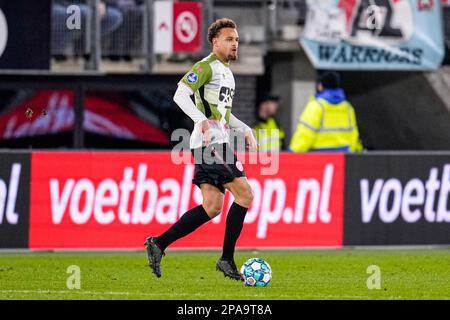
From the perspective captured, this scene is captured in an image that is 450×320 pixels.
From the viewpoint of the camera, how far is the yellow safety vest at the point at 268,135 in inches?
800

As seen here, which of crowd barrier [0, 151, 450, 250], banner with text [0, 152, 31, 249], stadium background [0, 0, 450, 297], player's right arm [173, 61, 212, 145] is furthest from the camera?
stadium background [0, 0, 450, 297]

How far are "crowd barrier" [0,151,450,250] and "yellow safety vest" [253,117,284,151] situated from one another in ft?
9.06

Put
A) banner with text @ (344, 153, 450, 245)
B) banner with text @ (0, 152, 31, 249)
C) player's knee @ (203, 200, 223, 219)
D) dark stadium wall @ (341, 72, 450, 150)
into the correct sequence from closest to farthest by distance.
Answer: player's knee @ (203, 200, 223, 219), banner with text @ (0, 152, 31, 249), banner with text @ (344, 153, 450, 245), dark stadium wall @ (341, 72, 450, 150)

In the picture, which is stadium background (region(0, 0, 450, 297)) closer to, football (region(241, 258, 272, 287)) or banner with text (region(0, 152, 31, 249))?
banner with text (region(0, 152, 31, 249))

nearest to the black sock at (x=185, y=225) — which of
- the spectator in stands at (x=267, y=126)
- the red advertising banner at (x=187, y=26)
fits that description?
the spectator in stands at (x=267, y=126)

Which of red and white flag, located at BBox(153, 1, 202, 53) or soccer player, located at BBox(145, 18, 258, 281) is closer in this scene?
soccer player, located at BBox(145, 18, 258, 281)

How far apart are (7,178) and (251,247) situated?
300cm

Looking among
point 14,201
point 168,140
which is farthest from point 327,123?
point 168,140

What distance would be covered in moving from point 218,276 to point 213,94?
188 centimetres

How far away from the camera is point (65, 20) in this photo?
21.9m

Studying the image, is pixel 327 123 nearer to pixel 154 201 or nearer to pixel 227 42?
pixel 154 201

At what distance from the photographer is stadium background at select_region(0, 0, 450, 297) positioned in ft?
55.1

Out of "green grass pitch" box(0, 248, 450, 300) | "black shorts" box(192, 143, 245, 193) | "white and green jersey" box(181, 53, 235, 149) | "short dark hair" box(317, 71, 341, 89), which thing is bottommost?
"green grass pitch" box(0, 248, 450, 300)

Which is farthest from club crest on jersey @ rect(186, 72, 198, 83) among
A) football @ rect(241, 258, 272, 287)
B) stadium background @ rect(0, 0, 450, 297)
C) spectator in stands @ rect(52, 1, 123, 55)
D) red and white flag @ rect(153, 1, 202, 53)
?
red and white flag @ rect(153, 1, 202, 53)
